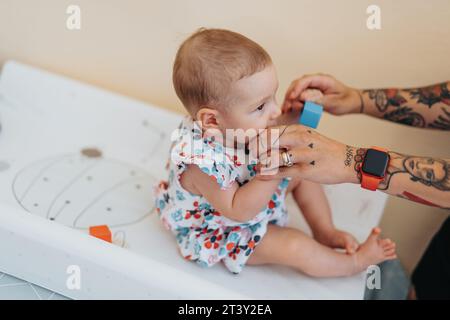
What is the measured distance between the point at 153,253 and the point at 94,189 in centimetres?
24

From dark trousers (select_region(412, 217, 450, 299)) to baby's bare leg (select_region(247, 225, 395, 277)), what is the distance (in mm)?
188

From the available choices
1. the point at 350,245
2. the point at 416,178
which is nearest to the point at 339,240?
the point at 350,245

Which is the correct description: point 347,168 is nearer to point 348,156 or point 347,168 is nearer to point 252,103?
point 348,156

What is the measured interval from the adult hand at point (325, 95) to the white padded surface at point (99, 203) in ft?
0.74

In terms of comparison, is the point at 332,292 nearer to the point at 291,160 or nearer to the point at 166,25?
the point at 291,160

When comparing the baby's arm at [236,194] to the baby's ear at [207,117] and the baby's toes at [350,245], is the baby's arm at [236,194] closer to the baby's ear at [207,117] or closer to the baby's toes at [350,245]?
the baby's ear at [207,117]

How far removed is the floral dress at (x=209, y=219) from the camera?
0.90m

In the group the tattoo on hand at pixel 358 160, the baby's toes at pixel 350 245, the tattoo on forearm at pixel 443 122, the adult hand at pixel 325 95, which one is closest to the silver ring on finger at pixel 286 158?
the tattoo on hand at pixel 358 160

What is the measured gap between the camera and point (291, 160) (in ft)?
2.62

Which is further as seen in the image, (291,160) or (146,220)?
(146,220)

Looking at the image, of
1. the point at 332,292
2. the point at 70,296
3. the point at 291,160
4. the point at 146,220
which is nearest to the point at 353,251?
the point at 332,292

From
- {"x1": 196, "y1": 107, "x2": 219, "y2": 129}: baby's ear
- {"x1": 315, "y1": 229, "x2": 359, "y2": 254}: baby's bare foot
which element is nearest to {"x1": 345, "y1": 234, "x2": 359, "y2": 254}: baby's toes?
{"x1": 315, "y1": 229, "x2": 359, "y2": 254}: baby's bare foot

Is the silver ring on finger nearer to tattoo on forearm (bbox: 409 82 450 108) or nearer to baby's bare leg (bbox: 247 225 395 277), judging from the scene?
baby's bare leg (bbox: 247 225 395 277)

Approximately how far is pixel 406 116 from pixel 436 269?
1.19ft
